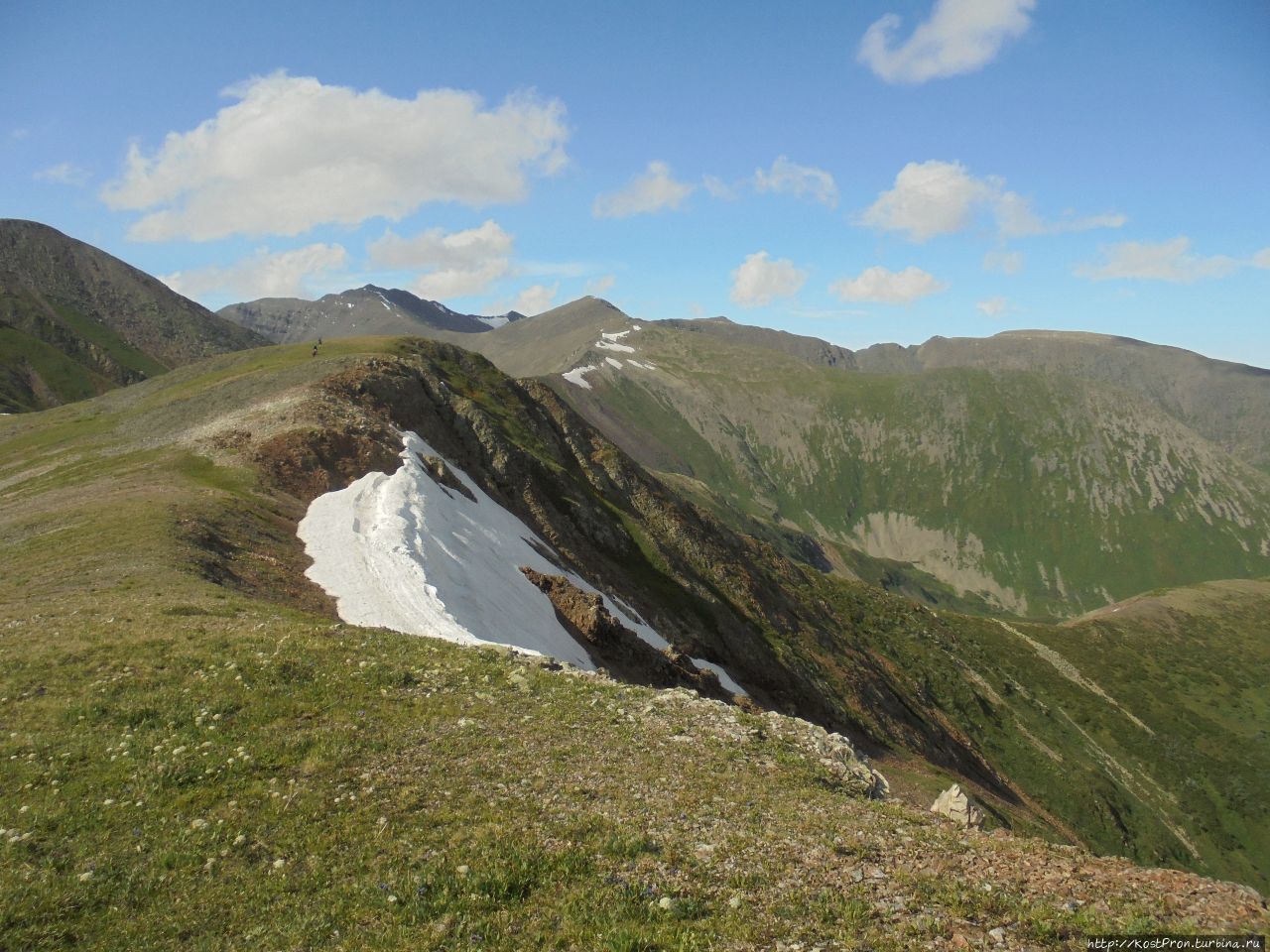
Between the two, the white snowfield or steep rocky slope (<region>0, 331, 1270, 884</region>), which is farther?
steep rocky slope (<region>0, 331, 1270, 884</region>)

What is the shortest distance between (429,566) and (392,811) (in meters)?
21.8

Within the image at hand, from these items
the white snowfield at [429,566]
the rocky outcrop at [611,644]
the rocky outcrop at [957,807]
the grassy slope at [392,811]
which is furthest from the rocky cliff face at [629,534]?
the rocky outcrop at [957,807]

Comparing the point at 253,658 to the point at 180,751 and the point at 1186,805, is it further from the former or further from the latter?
the point at 1186,805

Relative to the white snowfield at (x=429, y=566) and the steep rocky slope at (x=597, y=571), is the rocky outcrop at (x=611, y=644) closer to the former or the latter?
the steep rocky slope at (x=597, y=571)

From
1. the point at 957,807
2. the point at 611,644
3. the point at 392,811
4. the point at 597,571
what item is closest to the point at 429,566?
the point at 611,644

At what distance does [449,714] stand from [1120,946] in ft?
47.4

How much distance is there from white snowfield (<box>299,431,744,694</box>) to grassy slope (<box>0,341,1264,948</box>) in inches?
241

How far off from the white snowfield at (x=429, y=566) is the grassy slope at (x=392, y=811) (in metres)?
6.11

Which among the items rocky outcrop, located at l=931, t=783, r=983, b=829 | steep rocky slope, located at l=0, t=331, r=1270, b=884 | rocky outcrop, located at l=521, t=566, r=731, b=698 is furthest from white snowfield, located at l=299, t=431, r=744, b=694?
rocky outcrop, located at l=931, t=783, r=983, b=829

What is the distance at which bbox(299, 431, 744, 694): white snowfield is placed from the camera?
Result: 102 ft

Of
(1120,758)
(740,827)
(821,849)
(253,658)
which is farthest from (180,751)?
(1120,758)

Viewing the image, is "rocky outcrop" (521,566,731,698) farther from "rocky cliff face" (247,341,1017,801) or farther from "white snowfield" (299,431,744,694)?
"rocky cliff face" (247,341,1017,801)

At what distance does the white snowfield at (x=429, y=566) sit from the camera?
3119cm

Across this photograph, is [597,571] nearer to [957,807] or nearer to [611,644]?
[611,644]
